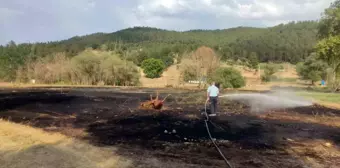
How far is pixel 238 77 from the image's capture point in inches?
2157

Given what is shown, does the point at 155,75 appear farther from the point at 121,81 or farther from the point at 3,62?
the point at 3,62

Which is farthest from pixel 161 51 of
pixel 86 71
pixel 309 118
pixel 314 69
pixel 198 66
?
pixel 309 118

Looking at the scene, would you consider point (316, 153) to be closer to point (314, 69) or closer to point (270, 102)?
point (270, 102)

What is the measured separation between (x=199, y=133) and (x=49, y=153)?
6.52 meters

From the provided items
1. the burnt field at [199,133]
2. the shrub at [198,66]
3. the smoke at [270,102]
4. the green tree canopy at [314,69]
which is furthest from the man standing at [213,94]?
the green tree canopy at [314,69]

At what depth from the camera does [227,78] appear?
5438 cm

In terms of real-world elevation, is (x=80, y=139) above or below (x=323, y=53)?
below

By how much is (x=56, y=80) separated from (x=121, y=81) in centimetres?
1143

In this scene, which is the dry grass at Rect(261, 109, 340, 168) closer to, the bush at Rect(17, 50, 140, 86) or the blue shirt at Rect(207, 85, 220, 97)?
the blue shirt at Rect(207, 85, 220, 97)

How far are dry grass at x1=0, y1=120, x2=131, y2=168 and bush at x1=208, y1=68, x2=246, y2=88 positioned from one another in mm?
40568

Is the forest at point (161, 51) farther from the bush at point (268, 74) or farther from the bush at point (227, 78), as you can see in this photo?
the bush at point (227, 78)

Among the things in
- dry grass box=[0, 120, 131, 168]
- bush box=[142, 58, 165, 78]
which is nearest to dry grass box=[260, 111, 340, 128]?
dry grass box=[0, 120, 131, 168]

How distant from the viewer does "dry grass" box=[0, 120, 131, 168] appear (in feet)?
34.9

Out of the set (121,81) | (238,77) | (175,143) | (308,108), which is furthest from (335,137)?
(121,81)
